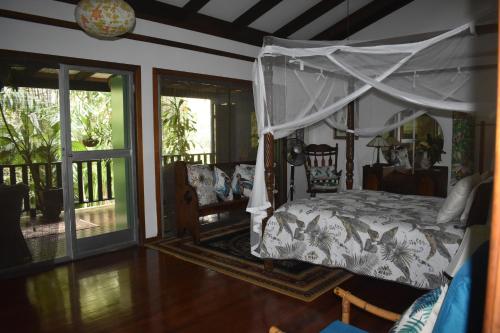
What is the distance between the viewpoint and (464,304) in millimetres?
803

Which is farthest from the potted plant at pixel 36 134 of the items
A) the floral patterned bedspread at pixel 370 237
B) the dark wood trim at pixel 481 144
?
the dark wood trim at pixel 481 144

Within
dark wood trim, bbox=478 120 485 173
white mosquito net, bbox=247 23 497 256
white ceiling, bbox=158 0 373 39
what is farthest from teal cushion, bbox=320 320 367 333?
white ceiling, bbox=158 0 373 39

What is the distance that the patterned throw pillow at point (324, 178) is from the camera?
19.2ft

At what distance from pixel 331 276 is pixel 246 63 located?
11.4 feet

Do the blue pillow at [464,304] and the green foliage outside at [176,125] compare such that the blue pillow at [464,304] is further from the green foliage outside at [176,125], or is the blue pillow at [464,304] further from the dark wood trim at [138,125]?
the green foliage outside at [176,125]

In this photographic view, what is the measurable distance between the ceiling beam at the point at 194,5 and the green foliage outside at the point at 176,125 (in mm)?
1087

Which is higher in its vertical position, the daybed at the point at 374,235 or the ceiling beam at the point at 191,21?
the ceiling beam at the point at 191,21

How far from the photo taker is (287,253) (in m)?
3.27

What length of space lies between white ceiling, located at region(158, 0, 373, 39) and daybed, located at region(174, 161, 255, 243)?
2.02 meters

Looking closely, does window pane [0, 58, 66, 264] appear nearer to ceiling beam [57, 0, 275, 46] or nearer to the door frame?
ceiling beam [57, 0, 275, 46]

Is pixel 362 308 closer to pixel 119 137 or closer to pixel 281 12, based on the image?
pixel 119 137

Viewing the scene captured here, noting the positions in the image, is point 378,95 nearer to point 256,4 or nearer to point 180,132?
point 256,4

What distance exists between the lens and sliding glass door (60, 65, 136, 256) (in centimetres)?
383

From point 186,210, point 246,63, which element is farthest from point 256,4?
point 186,210
